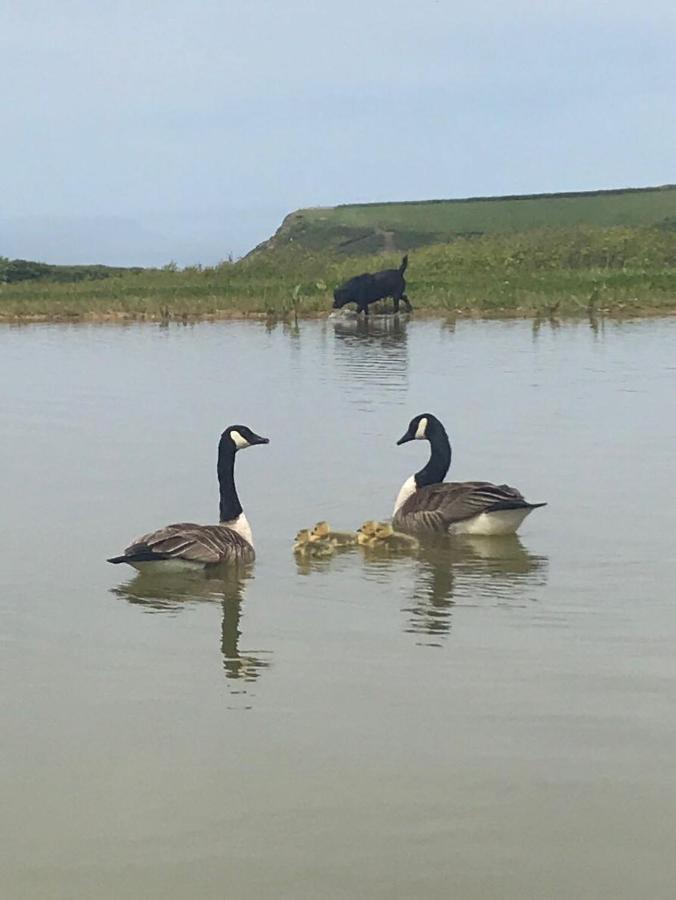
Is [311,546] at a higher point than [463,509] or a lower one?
lower

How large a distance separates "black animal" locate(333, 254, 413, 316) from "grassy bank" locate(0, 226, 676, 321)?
3.10 feet

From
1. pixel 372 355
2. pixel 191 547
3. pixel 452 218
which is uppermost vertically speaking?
pixel 452 218

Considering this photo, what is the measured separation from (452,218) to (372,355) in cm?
4788

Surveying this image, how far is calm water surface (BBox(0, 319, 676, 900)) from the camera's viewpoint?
5.87 meters

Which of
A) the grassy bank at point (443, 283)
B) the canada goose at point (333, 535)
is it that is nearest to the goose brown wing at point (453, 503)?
the canada goose at point (333, 535)

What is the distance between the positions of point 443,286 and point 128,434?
77.9ft

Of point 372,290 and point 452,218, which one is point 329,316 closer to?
point 372,290

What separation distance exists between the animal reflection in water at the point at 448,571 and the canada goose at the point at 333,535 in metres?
0.10

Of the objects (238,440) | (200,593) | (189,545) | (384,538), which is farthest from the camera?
(238,440)

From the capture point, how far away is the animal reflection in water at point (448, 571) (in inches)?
389

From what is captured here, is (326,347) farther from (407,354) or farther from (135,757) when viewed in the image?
(135,757)

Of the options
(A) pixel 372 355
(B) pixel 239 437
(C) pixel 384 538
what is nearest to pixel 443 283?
(A) pixel 372 355

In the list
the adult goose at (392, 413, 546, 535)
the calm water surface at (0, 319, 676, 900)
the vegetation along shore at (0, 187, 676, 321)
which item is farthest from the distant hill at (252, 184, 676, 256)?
the adult goose at (392, 413, 546, 535)

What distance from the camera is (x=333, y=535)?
11688mm
